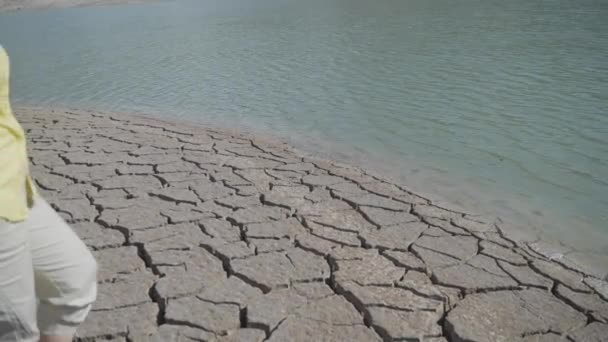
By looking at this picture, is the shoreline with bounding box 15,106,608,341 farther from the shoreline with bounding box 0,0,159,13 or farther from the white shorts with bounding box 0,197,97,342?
the shoreline with bounding box 0,0,159,13

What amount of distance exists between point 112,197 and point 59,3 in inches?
1391

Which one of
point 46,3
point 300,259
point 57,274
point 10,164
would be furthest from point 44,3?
point 10,164

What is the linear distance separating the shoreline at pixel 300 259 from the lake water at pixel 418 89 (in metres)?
0.69

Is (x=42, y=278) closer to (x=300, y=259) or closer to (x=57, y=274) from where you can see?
(x=57, y=274)

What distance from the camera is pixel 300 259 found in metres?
2.82

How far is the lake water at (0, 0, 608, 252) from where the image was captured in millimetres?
4379

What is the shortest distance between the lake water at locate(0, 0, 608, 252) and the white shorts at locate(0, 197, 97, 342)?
2871 mm

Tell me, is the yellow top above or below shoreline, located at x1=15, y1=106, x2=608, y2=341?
above

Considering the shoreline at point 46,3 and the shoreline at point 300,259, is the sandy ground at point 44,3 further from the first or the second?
the shoreline at point 300,259

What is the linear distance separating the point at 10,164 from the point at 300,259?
178 cm

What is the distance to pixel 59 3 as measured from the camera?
34.8 m

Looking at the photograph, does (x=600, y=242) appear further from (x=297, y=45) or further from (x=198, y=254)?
(x=297, y=45)

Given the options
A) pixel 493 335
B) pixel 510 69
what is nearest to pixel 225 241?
pixel 493 335

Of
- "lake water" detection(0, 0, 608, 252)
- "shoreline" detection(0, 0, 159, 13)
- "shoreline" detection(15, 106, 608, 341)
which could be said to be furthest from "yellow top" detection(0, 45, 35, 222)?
"shoreline" detection(0, 0, 159, 13)
